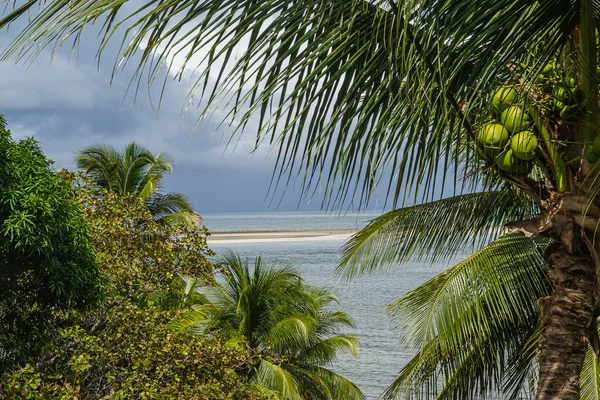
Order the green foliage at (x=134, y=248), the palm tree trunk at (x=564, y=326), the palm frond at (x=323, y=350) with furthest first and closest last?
the palm frond at (x=323, y=350) < the green foliage at (x=134, y=248) < the palm tree trunk at (x=564, y=326)

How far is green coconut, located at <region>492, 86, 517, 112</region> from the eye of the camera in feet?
6.98

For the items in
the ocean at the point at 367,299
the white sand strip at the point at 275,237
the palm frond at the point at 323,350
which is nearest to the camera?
the palm frond at the point at 323,350

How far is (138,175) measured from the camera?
21.3 m

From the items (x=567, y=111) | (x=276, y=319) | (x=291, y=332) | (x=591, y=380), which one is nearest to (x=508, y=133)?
(x=567, y=111)

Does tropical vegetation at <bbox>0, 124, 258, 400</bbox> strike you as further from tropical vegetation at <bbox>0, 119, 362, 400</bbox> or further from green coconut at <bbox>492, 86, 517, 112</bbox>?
green coconut at <bbox>492, 86, 517, 112</bbox>

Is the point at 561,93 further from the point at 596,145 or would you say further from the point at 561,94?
the point at 596,145

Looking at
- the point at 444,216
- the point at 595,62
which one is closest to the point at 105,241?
the point at 444,216

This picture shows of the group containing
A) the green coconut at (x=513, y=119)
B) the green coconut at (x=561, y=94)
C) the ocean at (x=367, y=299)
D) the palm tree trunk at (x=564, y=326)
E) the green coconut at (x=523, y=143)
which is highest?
the green coconut at (x=561, y=94)

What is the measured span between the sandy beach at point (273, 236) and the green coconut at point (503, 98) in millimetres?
104790

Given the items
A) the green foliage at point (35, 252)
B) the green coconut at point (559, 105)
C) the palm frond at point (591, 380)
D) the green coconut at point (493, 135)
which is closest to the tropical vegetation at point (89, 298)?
the green foliage at point (35, 252)

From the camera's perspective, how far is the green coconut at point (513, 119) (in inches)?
81.2

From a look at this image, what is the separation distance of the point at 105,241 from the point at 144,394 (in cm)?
329

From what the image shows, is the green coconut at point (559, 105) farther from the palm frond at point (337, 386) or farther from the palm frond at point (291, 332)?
the palm frond at point (337, 386)

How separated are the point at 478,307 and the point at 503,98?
727 centimetres
